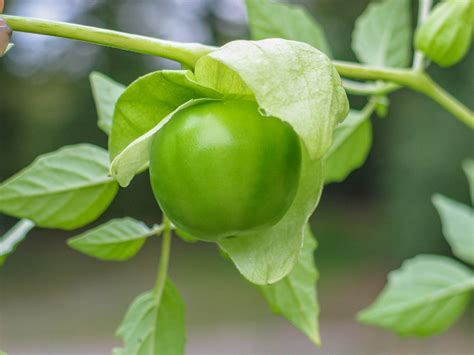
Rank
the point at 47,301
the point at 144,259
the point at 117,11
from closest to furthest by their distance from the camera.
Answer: the point at 47,301 < the point at 144,259 < the point at 117,11

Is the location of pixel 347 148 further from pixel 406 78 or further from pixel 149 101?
pixel 149 101

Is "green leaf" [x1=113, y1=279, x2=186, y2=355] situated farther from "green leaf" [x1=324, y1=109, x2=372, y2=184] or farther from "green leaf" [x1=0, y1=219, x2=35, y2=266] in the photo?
"green leaf" [x1=324, y1=109, x2=372, y2=184]

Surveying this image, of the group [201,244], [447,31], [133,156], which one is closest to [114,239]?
[133,156]

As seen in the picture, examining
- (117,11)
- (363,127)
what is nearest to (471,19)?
(363,127)

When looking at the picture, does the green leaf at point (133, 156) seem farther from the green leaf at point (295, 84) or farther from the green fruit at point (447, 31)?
the green fruit at point (447, 31)

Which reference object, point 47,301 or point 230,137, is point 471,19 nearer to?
point 230,137

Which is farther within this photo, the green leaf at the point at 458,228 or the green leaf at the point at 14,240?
the green leaf at the point at 458,228

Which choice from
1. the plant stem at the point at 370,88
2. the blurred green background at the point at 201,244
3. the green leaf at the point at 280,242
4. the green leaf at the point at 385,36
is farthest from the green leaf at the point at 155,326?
the blurred green background at the point at 201,244
